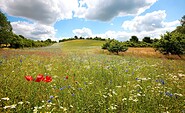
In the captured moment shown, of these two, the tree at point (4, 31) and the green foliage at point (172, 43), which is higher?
the tree at point (4, 31)

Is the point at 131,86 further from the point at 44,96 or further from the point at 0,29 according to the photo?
the point at 0,29

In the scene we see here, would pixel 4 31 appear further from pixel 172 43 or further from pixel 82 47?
pixel 172 43

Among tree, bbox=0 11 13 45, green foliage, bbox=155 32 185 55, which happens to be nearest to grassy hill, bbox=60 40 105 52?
tree, bbox=0 11 13 45

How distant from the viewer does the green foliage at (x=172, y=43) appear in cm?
2719

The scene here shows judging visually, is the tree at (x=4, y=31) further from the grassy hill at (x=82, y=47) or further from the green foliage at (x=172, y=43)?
the green foliage at (x=172, y=43)

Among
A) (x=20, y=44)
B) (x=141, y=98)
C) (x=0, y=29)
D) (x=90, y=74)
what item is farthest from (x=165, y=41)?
(x=20, y=44)

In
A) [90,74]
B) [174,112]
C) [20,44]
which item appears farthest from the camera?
[20,44]

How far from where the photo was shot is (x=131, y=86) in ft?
18.7

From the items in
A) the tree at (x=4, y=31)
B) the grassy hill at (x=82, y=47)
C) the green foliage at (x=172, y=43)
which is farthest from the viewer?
the grassy hill at (x=82, y=47)

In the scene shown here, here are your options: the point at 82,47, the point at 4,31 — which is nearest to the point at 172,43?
the point at 4,31

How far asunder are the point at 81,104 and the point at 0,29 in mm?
43300

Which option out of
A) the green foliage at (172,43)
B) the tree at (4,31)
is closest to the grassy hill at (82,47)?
the tree at (4,31)

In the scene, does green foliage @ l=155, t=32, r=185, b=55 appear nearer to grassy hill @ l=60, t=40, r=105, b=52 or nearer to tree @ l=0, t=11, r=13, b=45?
grassy hill @ l=60, t=40, r=105, b=52

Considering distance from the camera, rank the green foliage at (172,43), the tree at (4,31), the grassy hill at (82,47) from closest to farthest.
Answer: the green foliage at (172,43) → the tree at (4,31) → the grassy hill at (82,47)
